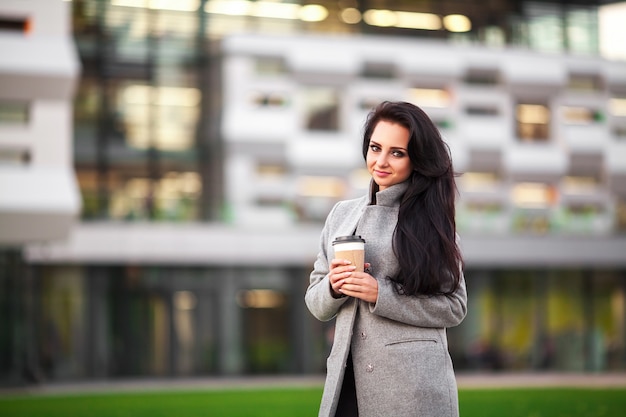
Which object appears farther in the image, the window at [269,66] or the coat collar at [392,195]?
the window at [269,66]

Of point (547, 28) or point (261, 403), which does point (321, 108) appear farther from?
point (261, 403)

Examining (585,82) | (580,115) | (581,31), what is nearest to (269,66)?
(580,115)

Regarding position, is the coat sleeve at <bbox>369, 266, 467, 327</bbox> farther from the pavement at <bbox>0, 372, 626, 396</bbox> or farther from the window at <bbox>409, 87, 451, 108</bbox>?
the window at <bbox>409, 87, 451, 108</bbox>

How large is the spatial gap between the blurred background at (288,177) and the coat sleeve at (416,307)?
30366 millimetres

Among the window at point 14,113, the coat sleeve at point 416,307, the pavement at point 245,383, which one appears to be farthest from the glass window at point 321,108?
the coat sleeve at point 416,307

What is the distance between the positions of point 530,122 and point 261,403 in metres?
24.6

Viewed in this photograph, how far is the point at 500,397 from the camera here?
22.5 m

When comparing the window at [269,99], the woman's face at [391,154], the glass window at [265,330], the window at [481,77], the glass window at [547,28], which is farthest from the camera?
the glass window at [547,28]

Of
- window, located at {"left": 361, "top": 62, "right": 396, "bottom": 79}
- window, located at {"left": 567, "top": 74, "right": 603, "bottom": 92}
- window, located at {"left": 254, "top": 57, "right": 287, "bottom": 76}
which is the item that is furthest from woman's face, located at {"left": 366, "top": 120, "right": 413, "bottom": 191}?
window, located at {"left": 567, "top": 74, "right": 603, "bottom": 92}

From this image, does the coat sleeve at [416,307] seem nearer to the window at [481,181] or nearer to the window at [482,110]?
the window at [481,181]

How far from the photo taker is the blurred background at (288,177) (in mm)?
36875

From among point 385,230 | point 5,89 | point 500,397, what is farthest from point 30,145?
point 385,230

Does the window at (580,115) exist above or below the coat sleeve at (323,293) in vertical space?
above

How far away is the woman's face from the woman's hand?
450 mm
